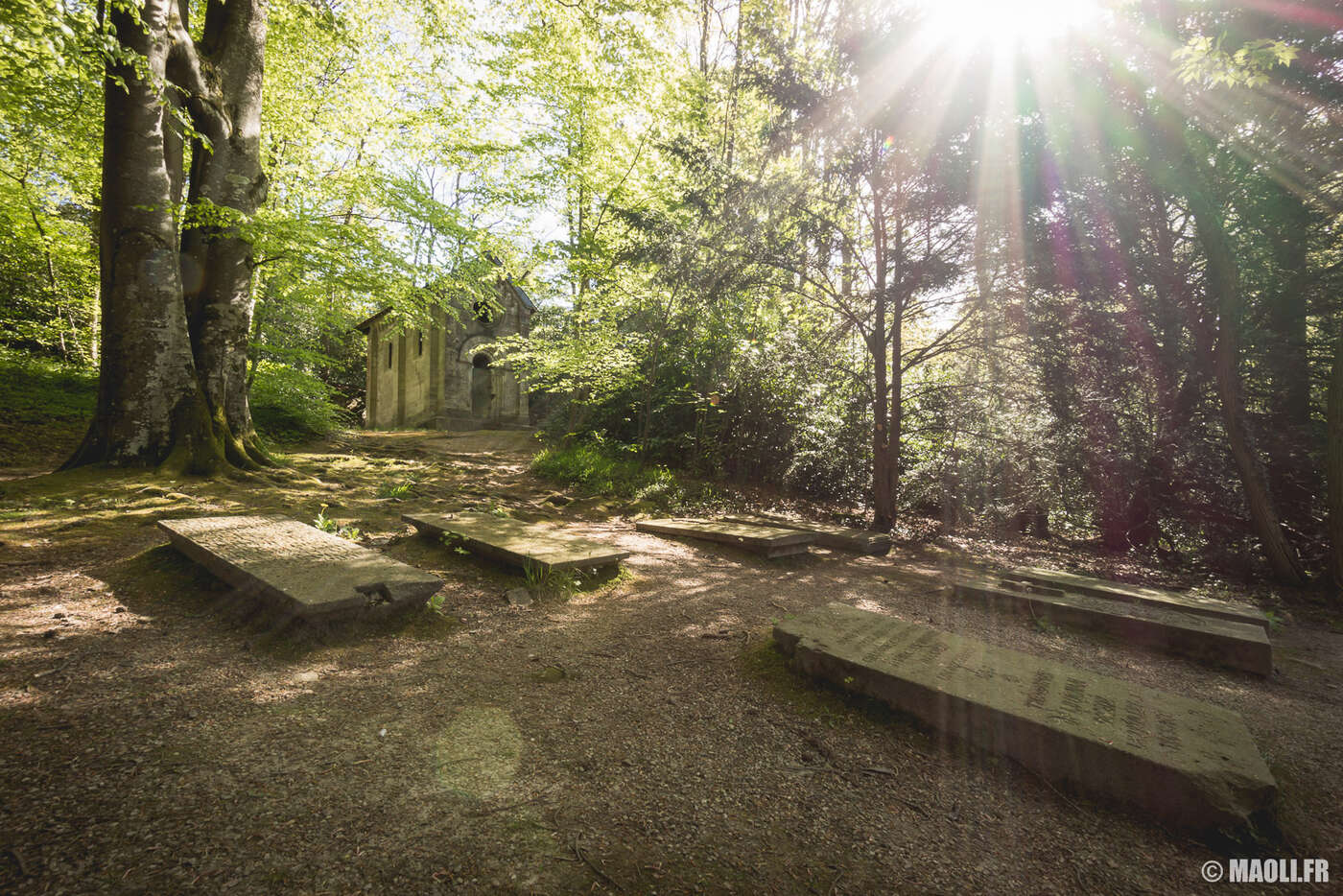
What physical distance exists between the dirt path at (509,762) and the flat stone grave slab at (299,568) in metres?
0.19

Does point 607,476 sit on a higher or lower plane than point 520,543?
higher

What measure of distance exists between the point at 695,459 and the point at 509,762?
862cm

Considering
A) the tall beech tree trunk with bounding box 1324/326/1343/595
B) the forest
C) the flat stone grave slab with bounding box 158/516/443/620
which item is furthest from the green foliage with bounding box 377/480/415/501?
the tall beech tree trunk with bounding box 1324/326/1343/595

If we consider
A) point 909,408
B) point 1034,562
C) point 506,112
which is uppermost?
point 506,112

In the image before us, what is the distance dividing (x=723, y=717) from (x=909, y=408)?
22.5 feet

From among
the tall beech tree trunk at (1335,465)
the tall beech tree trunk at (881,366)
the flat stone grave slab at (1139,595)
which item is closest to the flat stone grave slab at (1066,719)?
the flat stone grave slab at (1139,595)

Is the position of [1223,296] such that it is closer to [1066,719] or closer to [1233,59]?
[1233,59]

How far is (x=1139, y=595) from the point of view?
4.58 meters

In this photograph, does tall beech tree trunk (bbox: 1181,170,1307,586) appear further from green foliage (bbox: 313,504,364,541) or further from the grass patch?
the grass patch

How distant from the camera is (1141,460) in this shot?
6816 millimetres

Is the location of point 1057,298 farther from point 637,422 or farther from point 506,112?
point 506,112

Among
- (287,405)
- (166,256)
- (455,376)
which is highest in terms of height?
(455,376)

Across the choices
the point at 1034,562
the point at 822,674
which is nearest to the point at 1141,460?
the point at 1034,562

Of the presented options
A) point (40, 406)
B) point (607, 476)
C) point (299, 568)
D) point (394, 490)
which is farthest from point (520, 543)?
point (40, 406)
